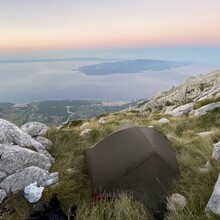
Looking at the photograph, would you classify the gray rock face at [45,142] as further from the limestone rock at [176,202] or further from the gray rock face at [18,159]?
the limestone rock at [176,202]

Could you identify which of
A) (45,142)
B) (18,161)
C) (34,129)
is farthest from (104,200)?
(34,129)

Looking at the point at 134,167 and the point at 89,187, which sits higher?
the point at 134,167

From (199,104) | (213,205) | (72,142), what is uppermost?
(213,205)

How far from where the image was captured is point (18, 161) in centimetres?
744

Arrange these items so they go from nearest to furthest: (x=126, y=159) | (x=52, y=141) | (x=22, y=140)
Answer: (x=126, y=159), (x=22, y=140), (x=52, y=141)

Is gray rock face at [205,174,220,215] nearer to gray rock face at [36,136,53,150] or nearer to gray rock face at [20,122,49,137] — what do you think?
gray rock face at [36,136,53,150]

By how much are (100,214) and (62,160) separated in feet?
10.3

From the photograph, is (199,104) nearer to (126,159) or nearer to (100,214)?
(126,159)

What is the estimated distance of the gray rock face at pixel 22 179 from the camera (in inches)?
271

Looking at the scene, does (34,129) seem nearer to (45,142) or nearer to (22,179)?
(45,142)

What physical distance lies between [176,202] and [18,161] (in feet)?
12.6

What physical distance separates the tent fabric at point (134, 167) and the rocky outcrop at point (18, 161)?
1.19m

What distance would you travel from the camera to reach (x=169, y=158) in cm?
811

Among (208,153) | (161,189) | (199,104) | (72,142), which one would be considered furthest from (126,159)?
(199,104)
